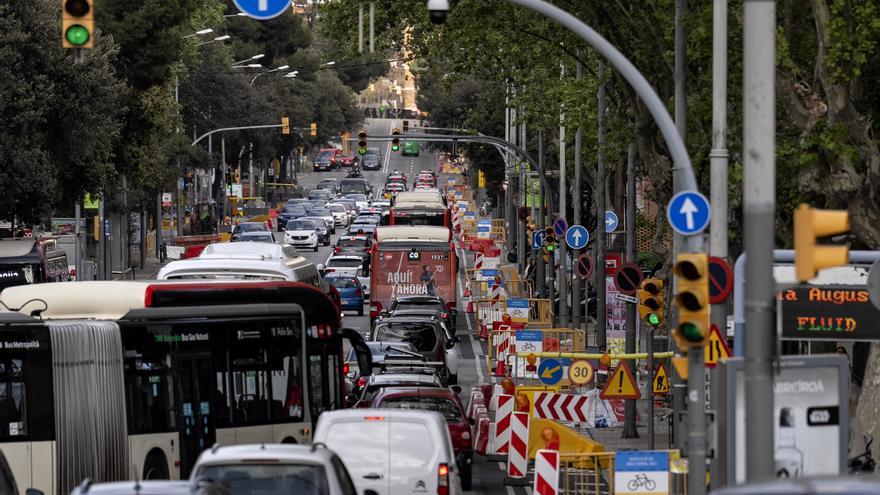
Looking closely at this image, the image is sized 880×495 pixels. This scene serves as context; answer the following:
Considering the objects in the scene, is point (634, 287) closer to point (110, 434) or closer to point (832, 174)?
point (832, 174)

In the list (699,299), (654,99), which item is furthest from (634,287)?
(699,299)

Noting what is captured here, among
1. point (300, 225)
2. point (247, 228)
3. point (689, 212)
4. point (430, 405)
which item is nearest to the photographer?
point (689, 212)

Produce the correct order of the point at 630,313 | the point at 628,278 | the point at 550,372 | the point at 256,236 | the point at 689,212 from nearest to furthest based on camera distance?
the point at 689,212, the point at 628,278, the point at 550,372, the point at 630,313, the point at 256,236

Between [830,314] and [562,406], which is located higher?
[830,314]

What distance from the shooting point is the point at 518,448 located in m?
25.1

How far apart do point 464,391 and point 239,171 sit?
9589cm

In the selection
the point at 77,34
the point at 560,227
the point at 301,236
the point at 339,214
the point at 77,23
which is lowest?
the point at 301,236

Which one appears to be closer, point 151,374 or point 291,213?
point 151,374

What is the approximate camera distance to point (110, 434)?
65.4ft

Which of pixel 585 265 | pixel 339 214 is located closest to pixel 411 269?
pixel 585 265

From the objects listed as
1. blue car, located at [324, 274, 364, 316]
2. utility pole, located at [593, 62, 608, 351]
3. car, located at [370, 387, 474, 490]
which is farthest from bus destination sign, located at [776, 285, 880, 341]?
blue car, located at [324, 274, 364, 316]

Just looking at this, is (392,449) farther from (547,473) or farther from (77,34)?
(77,34)

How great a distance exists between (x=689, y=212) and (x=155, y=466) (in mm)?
6521

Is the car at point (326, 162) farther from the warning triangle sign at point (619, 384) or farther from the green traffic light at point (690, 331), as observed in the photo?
the green traffic light at point (690, 331)
